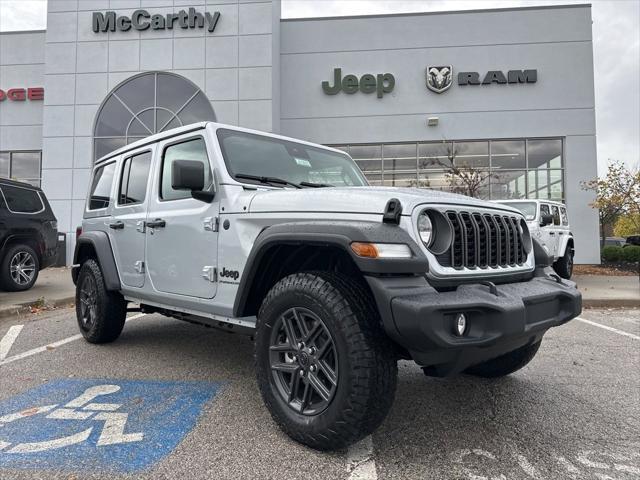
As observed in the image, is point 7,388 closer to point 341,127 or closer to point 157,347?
point 157,347

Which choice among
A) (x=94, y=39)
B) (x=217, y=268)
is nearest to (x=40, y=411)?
(x=217, y=268)

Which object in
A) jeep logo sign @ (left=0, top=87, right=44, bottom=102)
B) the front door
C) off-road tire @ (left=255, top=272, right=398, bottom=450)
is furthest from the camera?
jeep logo sign @ (left=0, top=87, right=44, bottom=102)

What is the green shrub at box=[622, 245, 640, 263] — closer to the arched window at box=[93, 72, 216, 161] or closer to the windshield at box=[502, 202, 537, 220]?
the windshield at box=[502, 202, 537, 220]

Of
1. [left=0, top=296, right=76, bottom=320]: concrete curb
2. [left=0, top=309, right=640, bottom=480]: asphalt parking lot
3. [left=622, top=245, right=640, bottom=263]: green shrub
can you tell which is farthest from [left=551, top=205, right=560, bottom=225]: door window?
[left=0, top=296, right=76, bottom=320]: concrete curb

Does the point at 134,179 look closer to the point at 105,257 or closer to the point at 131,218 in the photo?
the point at 131,218

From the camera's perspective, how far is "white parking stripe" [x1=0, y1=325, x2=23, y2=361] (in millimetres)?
4612

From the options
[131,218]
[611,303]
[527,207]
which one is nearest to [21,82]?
[131,218]

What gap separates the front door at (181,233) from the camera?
10.6 feet

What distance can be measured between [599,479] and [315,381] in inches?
57.1

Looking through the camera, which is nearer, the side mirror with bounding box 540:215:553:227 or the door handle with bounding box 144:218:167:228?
the door handle with bounding box 144:218:167:228

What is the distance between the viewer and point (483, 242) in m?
2.68

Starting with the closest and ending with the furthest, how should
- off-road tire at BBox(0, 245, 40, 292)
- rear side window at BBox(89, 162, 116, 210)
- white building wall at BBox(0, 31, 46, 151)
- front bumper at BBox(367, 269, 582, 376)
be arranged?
front bumper at BBox(367, 269, 582, 376) < rear side window at BBox(89, 162, 116, 210) < off-road tire at BBox(0, 245, 40, 292) < white building wall at BBox(0, 31, 46, 151)

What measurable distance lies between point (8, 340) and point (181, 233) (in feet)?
10.5

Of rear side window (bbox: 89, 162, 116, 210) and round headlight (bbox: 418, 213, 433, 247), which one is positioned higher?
rear side window (bbox: 89, 162, 116, 210)
